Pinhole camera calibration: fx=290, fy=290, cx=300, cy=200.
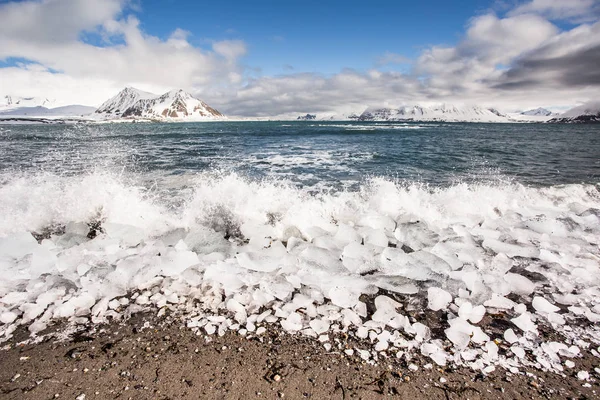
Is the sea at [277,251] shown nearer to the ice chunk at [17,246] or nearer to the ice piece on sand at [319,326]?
the ice chunk at [17,246]

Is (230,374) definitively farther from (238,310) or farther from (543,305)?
(543,305)

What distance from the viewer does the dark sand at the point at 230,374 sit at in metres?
2.36

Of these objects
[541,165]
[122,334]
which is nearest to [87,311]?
[122,334]

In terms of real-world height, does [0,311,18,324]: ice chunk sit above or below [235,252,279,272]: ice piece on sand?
below

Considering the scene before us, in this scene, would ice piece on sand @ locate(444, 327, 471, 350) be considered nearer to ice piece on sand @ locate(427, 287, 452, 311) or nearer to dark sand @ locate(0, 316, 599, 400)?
dark sand @ locate(0, 316, 599, 400)

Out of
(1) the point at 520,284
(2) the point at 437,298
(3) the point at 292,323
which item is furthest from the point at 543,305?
(3) the point at 292,323

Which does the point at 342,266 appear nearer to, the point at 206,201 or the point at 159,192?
the point at 206,201

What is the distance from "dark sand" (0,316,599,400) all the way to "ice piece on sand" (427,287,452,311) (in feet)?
2.98

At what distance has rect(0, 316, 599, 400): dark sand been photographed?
2.36 meters

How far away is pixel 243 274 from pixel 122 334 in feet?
4.81

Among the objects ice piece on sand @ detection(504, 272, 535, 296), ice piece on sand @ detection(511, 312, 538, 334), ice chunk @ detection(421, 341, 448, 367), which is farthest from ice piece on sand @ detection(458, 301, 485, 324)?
ice piece on sand @ detection(504, 272, 535, 296)

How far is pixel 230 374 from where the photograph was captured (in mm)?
2533

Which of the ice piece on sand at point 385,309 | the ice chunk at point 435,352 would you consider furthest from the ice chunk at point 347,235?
the ice chunk at point 435,352

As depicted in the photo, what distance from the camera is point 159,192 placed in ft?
29.7
